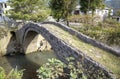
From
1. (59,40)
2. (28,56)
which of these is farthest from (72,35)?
(28,56)

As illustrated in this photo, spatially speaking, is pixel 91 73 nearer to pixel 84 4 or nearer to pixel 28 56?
pixel 28 56

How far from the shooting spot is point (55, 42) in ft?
52.0

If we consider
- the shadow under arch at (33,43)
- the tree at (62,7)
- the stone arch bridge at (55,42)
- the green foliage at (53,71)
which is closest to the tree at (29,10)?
the tree at (62,7)

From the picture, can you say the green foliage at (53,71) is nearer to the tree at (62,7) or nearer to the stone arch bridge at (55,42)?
the stone arch bridge at (55,42)

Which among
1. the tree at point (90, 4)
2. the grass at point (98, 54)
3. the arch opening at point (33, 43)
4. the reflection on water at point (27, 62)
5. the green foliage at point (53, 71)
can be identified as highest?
the tree at point (90, 4)

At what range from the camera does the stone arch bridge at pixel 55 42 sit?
1067cm

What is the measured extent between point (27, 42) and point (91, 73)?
57.7 feet

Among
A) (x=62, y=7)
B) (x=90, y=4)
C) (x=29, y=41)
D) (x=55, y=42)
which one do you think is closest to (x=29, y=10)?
(x=29, y=41)

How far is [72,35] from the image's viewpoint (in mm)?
16531

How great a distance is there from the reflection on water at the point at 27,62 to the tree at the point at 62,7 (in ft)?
16.1

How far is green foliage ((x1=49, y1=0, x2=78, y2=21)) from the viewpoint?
1005 inches

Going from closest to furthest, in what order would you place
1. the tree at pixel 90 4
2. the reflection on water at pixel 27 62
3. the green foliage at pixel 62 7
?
1. the reflection on water at pixel 27 62
2. the green foliage at pixel 62 7
3. the tree at pixel 90 4

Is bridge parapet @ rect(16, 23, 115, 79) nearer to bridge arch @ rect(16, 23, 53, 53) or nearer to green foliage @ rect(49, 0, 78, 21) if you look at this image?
bridge arch @ rect(16, 23, 53, 53)

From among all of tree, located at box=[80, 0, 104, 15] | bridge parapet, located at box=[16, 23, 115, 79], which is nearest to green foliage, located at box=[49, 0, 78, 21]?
tree, located at box=[80, 0, 104, 15]
